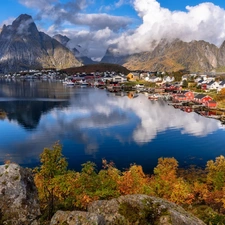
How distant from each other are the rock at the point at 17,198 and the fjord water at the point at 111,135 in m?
21.1

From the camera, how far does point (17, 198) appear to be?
8.34 metres

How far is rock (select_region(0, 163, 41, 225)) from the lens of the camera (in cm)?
810

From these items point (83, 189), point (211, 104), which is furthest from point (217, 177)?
point (211, 104)

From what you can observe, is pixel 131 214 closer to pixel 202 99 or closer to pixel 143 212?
pixel 143 212

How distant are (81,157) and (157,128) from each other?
2148 cm

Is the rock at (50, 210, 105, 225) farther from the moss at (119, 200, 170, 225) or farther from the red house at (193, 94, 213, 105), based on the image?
the red house at (193, 94, 213, 105)

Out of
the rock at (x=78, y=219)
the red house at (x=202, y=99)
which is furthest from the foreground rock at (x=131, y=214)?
the red house at (x=202, y=99)

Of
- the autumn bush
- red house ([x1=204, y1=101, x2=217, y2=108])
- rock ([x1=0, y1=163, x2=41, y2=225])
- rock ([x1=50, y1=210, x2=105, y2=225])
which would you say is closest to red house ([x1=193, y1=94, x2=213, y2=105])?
red house ([x1=204, y1=101, x2=217, y2=108])

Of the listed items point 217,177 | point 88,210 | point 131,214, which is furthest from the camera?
point 217,177

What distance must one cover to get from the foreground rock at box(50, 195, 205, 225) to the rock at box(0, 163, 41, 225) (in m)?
1.85

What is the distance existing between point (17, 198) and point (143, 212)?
403 centimetres

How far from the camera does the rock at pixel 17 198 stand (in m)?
8.10

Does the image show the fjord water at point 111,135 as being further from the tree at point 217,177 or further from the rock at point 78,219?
the rock at point 78,219

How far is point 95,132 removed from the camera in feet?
152
